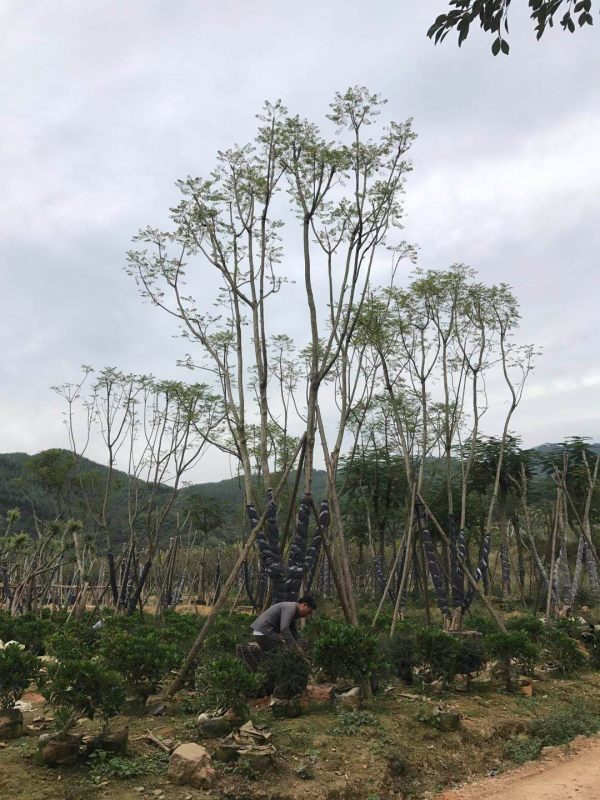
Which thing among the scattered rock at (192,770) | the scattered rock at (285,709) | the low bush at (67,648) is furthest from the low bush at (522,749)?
the low bush at (67,648)

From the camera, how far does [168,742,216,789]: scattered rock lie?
15.1 feet

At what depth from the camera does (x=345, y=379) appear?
11.7 metres

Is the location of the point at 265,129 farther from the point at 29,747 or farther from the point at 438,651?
the point at 29,747

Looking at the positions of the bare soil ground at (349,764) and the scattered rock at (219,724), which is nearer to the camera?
the bare soil ground at (349,764)

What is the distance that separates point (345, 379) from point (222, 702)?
7095 mm

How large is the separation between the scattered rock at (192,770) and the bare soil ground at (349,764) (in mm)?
71

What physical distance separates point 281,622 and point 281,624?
0.02 meters

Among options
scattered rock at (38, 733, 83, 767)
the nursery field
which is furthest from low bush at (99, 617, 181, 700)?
scattered rock at (38, 733, 83, 767)

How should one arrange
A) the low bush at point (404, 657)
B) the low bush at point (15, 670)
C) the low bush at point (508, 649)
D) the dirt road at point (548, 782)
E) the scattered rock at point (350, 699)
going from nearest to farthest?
the dirt road at point (548, 782)
the low bush at point (15, 670)
the scattered rock at point (350, 699)
the low bush at point (404, 657)
the low bush at point (508, 649)

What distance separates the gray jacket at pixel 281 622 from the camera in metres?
6.72

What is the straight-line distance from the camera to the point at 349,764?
5254 mm

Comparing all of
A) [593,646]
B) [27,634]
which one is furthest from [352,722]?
[593,646]

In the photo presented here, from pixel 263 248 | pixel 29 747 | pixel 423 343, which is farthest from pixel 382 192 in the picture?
pixel 29 747

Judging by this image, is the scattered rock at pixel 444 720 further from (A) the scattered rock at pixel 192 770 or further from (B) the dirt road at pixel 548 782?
(A) the scattered rock at pixel 192 770
